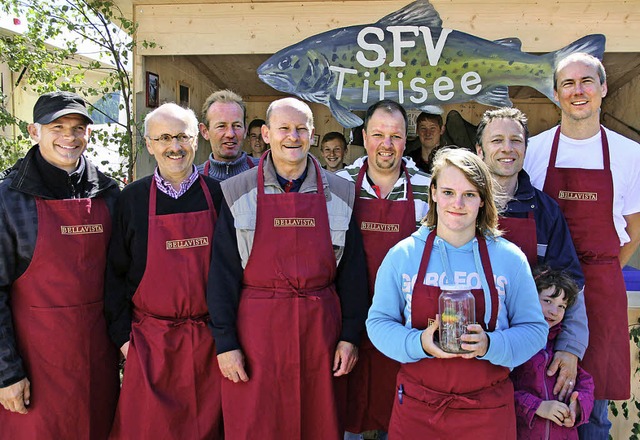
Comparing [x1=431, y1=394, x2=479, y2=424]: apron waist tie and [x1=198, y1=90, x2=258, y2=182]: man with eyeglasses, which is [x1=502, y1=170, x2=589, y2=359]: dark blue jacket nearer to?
[x1=431, y1=394, x2=479, y2=424]: apron waist tie

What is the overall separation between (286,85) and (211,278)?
184 centimetres

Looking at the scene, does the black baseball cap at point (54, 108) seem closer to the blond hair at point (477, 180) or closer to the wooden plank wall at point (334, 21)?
the wooden plank wall at point (334, 21)

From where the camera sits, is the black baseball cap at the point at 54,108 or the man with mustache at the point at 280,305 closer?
the man with mustache at the point at 280,305

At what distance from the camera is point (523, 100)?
6.32 meters

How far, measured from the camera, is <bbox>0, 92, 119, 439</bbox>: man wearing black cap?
2.32 metres

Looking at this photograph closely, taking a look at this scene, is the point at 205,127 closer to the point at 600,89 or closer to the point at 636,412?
the point at 600,89

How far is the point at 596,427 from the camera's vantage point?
8.50ft

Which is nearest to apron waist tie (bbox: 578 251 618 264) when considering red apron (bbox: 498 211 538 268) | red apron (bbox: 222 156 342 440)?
red apron (bbox: 498 211 538 268)

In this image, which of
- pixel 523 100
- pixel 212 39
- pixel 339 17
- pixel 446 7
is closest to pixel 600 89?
pixel 446 7

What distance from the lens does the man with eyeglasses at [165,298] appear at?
2375mm

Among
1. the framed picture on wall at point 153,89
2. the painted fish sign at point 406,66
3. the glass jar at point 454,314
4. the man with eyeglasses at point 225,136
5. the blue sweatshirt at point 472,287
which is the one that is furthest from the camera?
the framed picture on wall at point 153,89

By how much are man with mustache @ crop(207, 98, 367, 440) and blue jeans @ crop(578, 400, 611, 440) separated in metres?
1.17

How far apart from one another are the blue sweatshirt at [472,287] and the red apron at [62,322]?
50.4 inches

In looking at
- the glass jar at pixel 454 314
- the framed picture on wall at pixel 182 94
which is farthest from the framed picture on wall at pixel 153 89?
the glass jar at pixel 454 314
